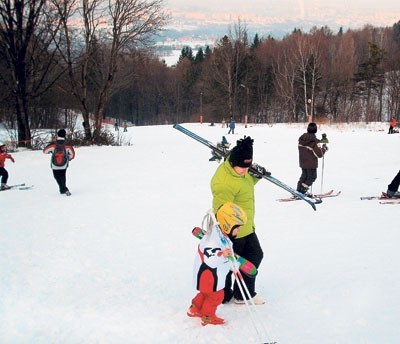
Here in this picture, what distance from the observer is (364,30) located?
75.1 metres

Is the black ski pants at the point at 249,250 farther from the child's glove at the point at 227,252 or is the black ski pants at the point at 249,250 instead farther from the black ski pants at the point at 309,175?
the black ski pants at the point at 309,175

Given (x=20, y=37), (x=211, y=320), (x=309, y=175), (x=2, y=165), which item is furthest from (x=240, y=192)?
(x=20, y=37)

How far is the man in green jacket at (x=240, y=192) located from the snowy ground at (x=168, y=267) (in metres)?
0.31

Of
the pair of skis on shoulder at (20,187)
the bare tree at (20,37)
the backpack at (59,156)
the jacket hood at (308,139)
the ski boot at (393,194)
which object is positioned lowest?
the pair of skis on shoulder at (20,187)

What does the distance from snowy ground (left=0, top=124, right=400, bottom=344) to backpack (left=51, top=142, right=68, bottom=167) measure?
93cm

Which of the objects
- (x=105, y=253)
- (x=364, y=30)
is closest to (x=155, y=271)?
(x=105, y=253)

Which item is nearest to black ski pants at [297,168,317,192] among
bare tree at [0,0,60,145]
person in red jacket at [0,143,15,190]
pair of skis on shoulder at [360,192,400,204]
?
pair of skis on shoulder at [360,192,400,204]

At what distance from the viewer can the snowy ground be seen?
401 centimetres

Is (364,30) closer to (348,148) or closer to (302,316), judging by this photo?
(348,148)

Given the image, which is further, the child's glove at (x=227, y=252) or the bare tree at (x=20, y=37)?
the bare tree at (x=20, y=37)

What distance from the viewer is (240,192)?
4254mm

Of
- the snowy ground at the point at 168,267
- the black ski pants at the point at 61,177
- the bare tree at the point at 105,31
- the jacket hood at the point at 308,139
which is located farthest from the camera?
the bare tree at the point at 105,31

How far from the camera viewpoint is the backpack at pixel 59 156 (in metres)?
10.6

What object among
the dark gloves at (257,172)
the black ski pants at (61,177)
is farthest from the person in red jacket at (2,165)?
the dark gloves at (257,172)
